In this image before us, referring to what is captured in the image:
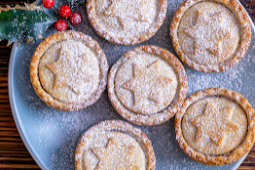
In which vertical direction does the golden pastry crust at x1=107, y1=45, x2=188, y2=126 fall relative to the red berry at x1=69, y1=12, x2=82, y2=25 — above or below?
below

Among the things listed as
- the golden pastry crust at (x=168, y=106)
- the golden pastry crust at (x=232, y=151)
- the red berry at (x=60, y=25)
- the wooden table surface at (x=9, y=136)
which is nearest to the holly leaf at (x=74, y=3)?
the red berry at (x=60, y=25)

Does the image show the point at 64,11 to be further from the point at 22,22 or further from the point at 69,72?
the point at 69,72

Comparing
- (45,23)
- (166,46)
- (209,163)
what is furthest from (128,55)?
(209,163)

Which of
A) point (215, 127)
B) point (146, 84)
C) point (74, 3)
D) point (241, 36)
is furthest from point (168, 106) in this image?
point (74, 3)

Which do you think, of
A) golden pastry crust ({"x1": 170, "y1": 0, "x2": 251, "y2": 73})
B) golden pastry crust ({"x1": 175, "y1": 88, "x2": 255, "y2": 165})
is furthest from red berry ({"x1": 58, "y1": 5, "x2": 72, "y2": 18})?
golden pastry crust ({"x1": 175, "y1": 88, "x2": 255, "y2": 165})

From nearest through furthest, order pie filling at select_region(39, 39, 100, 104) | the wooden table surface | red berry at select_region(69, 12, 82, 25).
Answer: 1. pie filling at select_region(39, 39, 100, 104)
2. red berry at select_region(69, 12, 82, 25)
3. the wooden table surface

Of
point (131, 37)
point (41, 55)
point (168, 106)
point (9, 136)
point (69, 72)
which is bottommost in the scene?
point (9, 136)

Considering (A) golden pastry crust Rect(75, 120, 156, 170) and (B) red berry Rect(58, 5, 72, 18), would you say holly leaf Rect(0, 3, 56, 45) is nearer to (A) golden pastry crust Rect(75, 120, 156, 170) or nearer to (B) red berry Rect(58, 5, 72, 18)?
(B) red berry Rect(58, 5, 72, 18)
